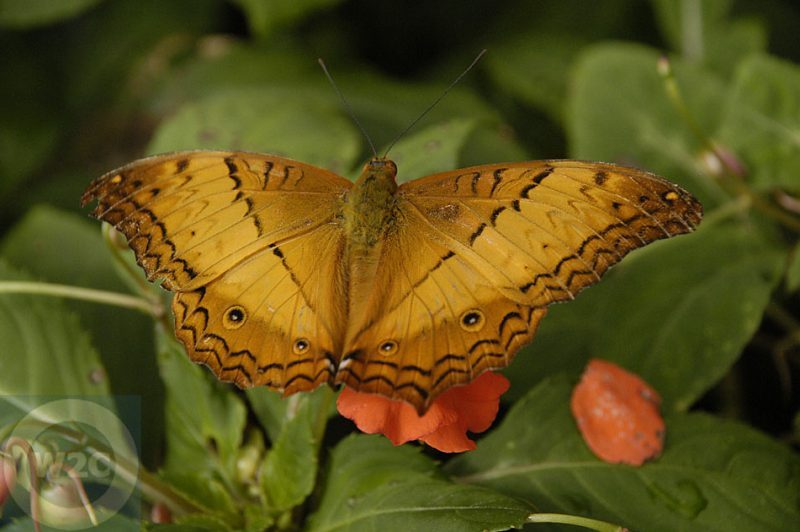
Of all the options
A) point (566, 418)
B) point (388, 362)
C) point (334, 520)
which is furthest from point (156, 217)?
point (566, 418)

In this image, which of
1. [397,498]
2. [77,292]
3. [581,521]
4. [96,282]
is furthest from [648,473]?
[96,282]

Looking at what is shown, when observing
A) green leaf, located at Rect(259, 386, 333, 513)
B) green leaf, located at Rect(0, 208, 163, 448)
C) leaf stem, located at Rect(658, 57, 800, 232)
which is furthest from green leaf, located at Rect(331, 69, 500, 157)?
green leaf, located at Rect(259, 386, 333, 513)

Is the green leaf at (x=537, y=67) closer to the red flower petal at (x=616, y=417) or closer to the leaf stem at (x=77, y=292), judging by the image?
the red flower petal at (x=616, y=417)

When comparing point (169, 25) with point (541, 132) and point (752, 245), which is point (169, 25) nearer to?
point (541, 132)

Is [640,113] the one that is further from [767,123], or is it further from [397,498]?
[397,498]

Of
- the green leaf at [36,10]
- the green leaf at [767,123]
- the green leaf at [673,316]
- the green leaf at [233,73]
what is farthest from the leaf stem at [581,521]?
the green leaf at [36,10]

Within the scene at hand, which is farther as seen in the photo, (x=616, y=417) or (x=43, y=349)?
(x=43, y=349)

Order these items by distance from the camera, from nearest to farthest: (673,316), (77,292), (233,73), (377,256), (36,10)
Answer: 1. (377,256)
2. (77,292)
3. (673,316)
4. (36,10)
5. (233,73)
